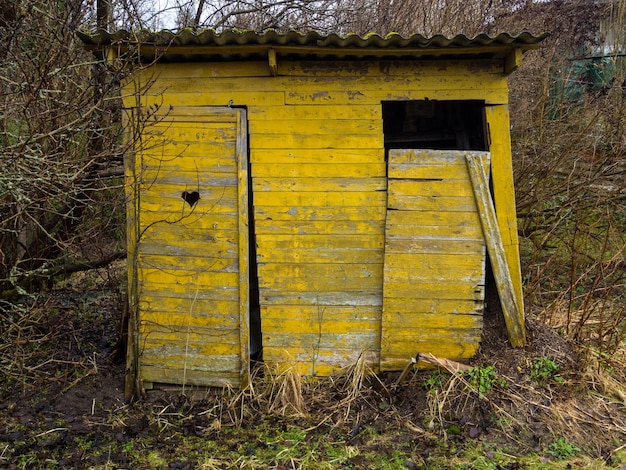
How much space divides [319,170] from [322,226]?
54 cm

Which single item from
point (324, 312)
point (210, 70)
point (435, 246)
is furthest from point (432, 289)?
point (210, 70)

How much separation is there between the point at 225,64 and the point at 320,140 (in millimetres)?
1142

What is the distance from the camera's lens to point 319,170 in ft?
15.6

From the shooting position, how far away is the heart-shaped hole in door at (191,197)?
4.73 metres

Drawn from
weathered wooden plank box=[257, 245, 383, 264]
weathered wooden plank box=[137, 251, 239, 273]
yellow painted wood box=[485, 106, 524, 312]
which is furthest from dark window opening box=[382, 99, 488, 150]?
weathered wooden plank box=[137, 251, 239, 273]

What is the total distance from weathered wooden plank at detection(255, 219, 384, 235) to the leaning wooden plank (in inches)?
37.8

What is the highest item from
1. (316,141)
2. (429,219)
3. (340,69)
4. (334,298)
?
(340,69)

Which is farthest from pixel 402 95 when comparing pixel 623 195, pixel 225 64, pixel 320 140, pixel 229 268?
pixel 623 195

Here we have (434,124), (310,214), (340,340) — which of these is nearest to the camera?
(310,214)

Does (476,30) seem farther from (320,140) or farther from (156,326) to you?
(156,326)

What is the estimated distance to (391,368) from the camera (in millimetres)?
4863

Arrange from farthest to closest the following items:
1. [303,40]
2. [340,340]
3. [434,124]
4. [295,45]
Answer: [434,124]
[340,340]
[295,45]
[303,40]

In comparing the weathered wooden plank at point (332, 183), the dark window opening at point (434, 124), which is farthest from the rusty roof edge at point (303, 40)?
the dark window opening at point (434, 124)

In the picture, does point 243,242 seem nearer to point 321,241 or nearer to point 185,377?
point 321,241
